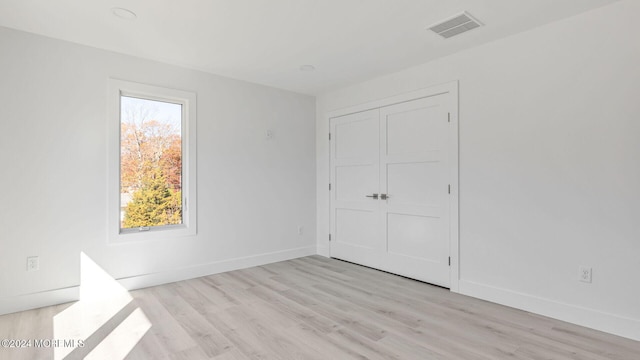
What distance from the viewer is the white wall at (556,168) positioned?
8.12 ft

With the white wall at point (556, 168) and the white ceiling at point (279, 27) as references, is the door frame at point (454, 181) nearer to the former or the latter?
the white wall at point (556, 168)

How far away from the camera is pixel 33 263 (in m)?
2.99

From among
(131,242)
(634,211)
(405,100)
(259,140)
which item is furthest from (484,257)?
(131,242)

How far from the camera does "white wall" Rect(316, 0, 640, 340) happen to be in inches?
97.4

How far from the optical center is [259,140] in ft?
14.9

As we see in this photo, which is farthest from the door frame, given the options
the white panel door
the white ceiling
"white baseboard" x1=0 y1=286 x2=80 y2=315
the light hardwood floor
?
"white baseboard" x1=0 y1=286 x2=80 y2=315

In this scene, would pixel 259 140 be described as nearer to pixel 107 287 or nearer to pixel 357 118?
pixel 357 118

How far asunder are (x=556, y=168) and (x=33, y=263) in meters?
4.72

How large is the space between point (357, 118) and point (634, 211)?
299cm

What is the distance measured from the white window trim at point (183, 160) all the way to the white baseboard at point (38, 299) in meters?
0.58

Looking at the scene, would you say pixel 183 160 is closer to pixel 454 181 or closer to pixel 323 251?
pixel 323 251

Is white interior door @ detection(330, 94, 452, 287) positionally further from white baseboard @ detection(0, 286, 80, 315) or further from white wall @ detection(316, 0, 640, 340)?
white baseboard @ detection(0, 286, 80, 315)

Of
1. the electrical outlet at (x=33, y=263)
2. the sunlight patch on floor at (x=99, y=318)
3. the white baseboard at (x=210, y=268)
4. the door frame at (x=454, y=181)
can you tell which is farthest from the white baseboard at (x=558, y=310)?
the electrical outlet at (x=33, y=263)

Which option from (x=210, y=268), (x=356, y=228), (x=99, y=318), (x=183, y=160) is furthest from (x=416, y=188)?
(x=99, y=318)
